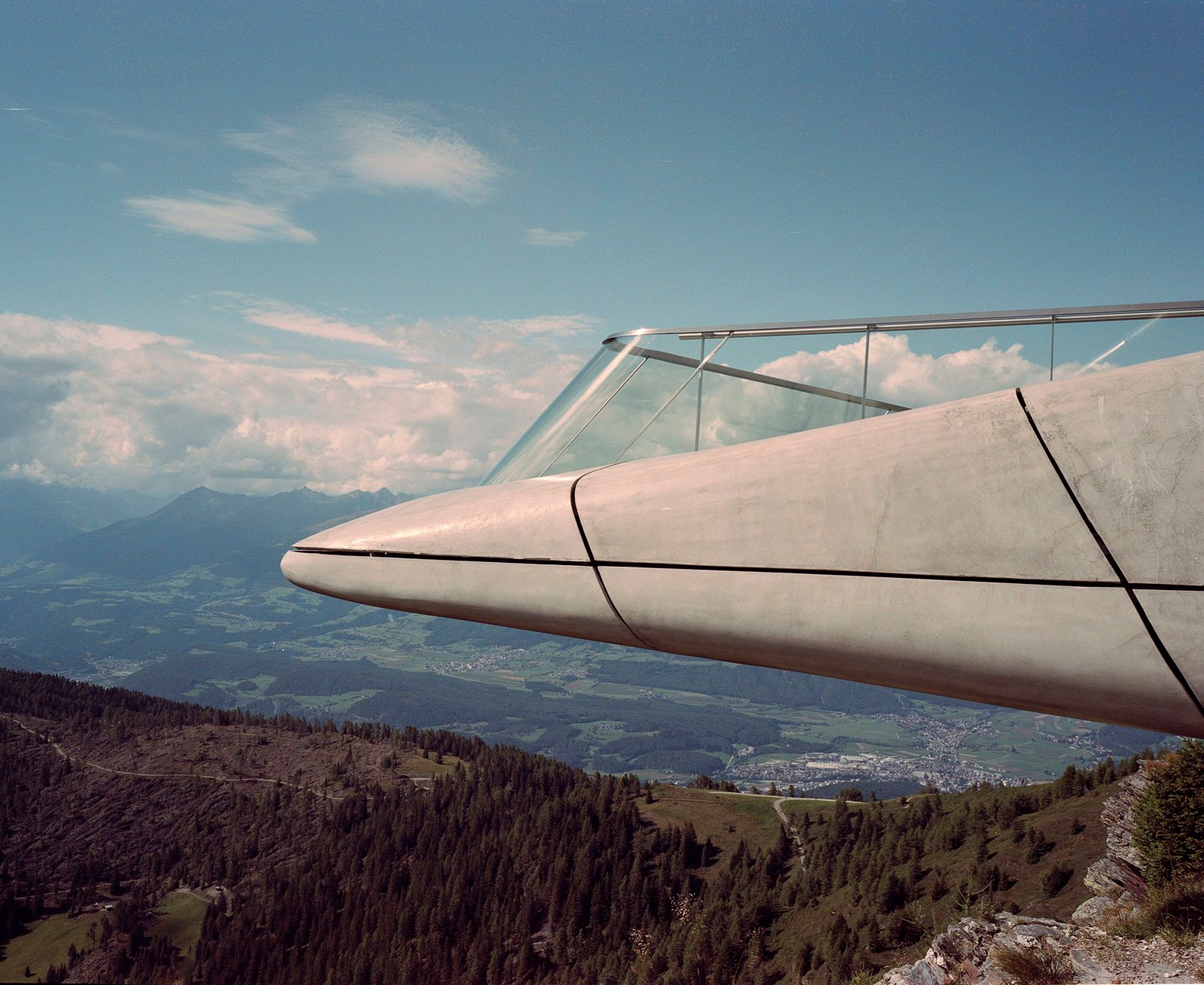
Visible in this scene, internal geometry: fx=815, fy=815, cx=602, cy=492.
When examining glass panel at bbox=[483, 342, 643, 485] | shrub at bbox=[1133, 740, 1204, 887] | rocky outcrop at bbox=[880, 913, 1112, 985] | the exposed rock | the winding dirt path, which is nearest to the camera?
glass panel at bbox=[483, 342, 643, 485]

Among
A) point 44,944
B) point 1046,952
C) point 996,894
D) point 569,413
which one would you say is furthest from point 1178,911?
point 44,944

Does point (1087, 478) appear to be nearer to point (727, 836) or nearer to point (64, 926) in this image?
point (727, 836)

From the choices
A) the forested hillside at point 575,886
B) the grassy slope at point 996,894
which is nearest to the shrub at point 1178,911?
the grassy slope at point 996,894

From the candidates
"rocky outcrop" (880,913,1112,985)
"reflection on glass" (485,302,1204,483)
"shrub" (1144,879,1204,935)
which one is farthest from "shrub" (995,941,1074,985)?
"reflection on glass" (485,302,1204,483)

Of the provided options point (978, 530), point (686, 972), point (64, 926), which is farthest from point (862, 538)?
point (64, 926)

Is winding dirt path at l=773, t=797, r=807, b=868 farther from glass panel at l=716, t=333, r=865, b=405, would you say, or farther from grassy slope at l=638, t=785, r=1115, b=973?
glass panel at l=716, t=333, r=865, b=405

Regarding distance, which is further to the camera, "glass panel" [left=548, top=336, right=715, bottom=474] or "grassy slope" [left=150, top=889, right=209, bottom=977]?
"grassy slope" [left=150, top=889, right=209, bottom=977]

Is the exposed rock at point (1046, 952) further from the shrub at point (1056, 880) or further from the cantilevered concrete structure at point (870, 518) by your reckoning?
the shrub at point (1056, 880)
